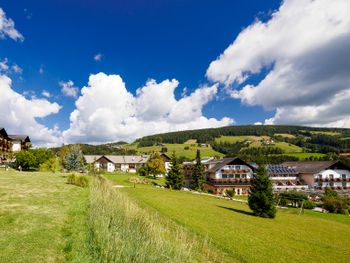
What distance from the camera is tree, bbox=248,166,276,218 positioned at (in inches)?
1048

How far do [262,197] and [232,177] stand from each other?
130ft

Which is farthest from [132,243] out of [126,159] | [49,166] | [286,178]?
[126,159]

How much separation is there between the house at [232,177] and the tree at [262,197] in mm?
36317

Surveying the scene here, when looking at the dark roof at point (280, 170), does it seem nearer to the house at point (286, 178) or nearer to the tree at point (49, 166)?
the house at point (286, 178)

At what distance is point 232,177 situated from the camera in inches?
2589

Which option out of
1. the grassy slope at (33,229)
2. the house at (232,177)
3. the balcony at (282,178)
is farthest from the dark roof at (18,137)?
the balcony at (282,178)

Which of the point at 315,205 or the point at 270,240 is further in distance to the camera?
the point at 315,205

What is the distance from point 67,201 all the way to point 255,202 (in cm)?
1992

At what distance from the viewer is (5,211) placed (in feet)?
46.1

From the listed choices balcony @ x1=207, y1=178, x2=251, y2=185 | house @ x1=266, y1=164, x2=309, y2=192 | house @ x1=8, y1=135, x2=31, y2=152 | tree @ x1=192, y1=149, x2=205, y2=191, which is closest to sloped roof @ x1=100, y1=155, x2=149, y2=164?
house @ x1=8, y1=135, x2=31, y2=152

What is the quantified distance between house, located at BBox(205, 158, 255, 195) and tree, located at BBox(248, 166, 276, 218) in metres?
36.3

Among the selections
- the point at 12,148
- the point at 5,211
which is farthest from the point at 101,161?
the point at 5,211

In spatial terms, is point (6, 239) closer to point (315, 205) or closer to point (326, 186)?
point (315, 205)

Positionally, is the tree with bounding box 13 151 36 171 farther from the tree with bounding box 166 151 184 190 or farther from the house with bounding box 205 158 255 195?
the house with bounding box 205 158 255 195
